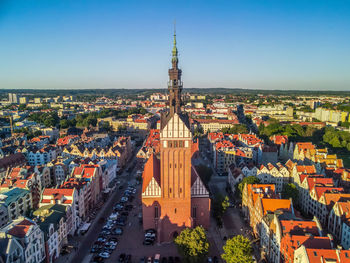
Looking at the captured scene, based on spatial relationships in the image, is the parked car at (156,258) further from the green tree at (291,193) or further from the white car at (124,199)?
the green tree at (291,193)

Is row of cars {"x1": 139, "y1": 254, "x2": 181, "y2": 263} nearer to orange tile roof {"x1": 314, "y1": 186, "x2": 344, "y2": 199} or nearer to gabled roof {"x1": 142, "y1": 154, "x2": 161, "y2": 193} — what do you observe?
gabled roof {"x1": 142, "y1": 154, "x2": 161, "y2": 193}

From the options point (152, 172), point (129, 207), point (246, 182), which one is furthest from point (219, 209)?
point (129, 207)

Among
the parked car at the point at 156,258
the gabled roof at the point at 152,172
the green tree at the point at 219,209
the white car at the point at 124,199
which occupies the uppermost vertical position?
the gabled roof at the point at 152,172

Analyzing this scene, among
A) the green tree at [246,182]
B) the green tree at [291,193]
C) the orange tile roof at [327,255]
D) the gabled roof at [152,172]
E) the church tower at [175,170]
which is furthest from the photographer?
the green tree at [246,182]

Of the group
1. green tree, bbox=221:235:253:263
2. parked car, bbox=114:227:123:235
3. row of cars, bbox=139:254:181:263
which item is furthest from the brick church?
green tree, bbox=221:235:253:263

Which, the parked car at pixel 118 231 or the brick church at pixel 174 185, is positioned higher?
the brick church at pixel 174 185

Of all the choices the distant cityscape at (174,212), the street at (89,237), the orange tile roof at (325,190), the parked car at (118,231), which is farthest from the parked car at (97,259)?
the orange tile roof at (325,190)

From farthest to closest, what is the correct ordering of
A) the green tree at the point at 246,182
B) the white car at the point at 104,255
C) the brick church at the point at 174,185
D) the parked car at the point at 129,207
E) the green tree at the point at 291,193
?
1. the green tree at the point at 246,182
2. the parked car at the point at 129,207
3. the green tree at the point at 291,193
4. the white car at the point at 104,255
5. the brick church at the point at 174,185
